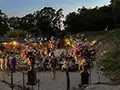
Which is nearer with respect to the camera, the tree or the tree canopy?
the tree canopy

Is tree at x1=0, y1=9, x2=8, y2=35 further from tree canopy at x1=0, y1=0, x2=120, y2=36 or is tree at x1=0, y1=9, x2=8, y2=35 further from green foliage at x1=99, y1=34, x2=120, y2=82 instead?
green foliage at x1=99, y1=34, x2=120, y2=82

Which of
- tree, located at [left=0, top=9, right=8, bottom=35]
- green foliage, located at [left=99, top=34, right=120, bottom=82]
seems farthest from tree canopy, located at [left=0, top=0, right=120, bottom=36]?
green foliage, located at [left=99, top=34, right=120, bottom=82]

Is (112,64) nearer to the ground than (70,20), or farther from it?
nearer to the ground

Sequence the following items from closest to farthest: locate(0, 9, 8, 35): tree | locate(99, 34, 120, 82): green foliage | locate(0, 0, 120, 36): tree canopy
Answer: locate(99, 34, 120, 82): green foliage
locate(0, 0, 120, 36): tree canopy
locate(0, 9, 8, 35): tree

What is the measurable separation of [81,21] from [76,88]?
57.0 meters

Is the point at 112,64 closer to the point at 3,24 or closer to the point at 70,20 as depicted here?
the point at 70,20

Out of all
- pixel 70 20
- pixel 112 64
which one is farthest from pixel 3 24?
pixel 112 64

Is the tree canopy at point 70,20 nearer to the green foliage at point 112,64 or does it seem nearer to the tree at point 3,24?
the tree at point 3,24

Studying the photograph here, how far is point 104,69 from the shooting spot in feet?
65.3

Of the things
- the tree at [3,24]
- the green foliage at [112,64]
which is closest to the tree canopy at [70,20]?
the tree at [3,24]

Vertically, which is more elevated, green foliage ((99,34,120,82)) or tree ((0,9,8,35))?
tree ((0,9,8,35))

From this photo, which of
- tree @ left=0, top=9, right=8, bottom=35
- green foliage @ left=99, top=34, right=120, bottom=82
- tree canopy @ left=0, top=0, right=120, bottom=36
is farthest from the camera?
tree @ left=0, top=9, right=8, bottom=35

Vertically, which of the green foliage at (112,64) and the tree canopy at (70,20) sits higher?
the tree canopy at (70,20)

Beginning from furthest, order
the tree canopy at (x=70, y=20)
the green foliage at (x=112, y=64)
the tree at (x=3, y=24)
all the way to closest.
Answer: the tree at (x=3, y=24), the tree canopy at (x=70, y=20), the green foliage at (x=112, y=64)
